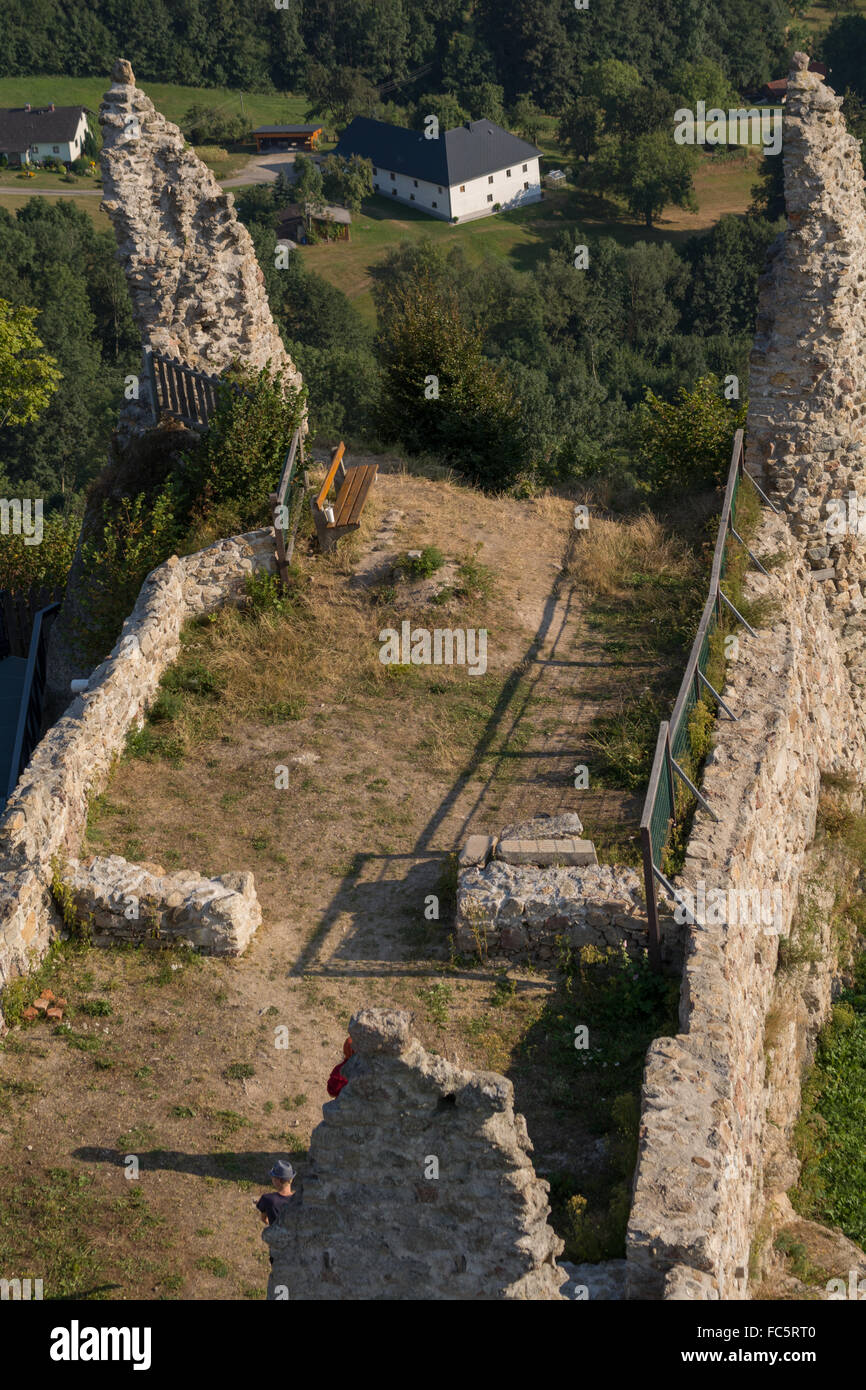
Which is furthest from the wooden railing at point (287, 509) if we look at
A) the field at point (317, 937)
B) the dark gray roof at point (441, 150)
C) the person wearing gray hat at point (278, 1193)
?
the dark gray roof at point (441, 150)

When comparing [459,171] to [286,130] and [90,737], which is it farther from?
[90,737]

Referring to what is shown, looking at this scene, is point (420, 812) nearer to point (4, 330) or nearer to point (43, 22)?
point (4, 330)

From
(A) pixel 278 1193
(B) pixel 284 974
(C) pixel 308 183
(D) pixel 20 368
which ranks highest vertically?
(C) pixel 308 183

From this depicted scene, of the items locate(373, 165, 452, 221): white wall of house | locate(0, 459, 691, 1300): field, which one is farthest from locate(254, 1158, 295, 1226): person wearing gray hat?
locate(373, 165, 452, 221): white wall of house

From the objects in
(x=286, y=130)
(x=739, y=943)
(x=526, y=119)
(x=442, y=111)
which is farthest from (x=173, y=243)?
(x=526, y=119)

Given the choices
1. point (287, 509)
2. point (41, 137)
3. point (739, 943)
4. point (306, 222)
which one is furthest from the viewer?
point (41, 137)

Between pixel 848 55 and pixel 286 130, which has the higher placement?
pixel 848 55

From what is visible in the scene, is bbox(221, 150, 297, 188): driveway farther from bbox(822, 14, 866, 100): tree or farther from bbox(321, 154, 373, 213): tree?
bbox(822, 14, 866, 100): tree
